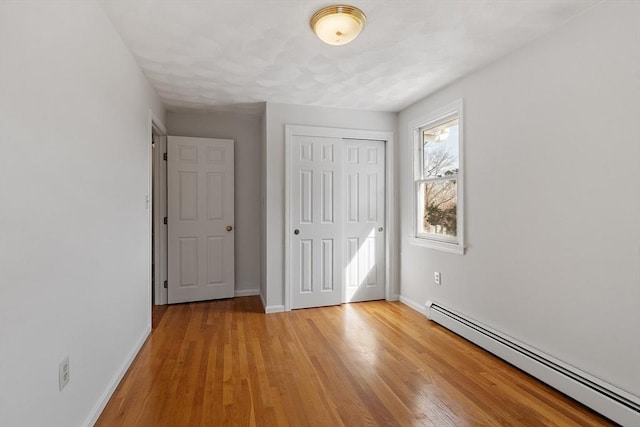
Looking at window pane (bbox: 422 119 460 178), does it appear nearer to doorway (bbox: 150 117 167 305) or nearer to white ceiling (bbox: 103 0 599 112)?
white ceiling (bbox: 103 0 599 112)

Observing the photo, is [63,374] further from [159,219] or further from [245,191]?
[245,191]

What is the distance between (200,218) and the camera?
13.3 ft

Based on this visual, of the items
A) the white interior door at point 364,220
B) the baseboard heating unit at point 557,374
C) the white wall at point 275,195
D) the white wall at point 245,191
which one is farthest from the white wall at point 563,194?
the white wall at point 245,191

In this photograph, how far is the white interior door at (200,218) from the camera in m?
3.94

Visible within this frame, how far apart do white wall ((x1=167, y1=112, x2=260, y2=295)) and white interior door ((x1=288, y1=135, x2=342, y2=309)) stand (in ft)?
2.87

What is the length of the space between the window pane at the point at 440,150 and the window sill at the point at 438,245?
2.33 feet

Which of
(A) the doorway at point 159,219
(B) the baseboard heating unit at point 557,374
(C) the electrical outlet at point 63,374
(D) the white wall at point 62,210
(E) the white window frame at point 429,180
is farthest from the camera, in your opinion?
(A) the doorway at point 159,219

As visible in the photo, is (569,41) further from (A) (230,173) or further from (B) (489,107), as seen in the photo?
(A) (230,173)

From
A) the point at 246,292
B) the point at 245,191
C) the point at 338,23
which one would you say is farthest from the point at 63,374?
the point at 245,191

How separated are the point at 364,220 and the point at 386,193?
0.45 m

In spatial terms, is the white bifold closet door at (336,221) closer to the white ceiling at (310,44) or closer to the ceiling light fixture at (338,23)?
the white ceiling at (310,44)

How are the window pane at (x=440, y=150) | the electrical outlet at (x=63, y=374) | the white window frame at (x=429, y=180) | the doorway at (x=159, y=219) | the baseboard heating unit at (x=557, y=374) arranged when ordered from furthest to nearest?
1. the doorway at (x=159, y=219)
2. the window pane at (x=440, y=150)
3. the white window frame at (x=429, y=180)
4. the baseboard heating unit at (x=557, y=374)
5. the electrical outlet at (x=63, y=374)

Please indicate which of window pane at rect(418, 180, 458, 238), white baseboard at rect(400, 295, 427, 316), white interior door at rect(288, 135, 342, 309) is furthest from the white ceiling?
white baseboard at rect(400, 295, 427, 316)

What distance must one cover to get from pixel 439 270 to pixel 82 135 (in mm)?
3118
